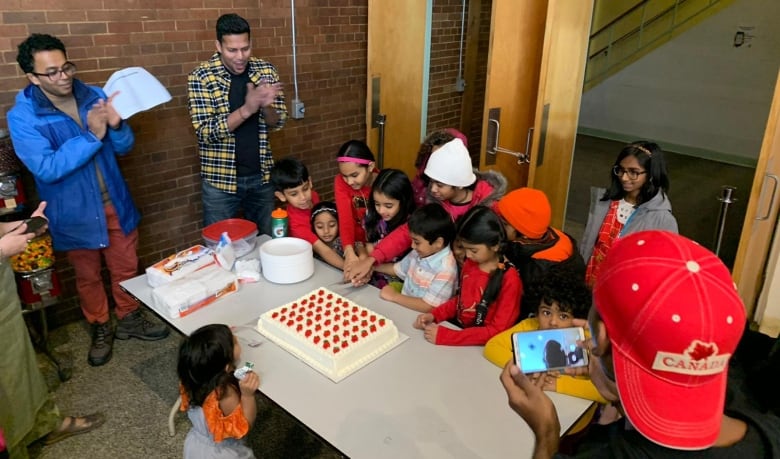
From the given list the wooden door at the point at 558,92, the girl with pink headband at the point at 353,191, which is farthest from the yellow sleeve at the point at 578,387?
the wooden door at the point at 558,92

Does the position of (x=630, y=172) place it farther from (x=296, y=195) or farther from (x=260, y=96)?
(x=260, y=96)

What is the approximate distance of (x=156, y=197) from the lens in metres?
3.86

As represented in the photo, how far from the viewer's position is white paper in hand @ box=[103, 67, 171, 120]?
2928 millimetres

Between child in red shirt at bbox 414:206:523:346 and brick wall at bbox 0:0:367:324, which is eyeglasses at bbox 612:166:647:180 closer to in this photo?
child in red shirt at bbox 414:206:523:346

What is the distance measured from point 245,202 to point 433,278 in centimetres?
177

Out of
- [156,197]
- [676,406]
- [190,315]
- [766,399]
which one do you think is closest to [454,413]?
[676,406]

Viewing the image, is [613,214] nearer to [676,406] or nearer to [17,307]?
[676,406]

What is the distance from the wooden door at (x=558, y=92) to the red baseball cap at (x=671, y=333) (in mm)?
2514

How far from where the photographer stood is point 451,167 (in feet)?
9.26

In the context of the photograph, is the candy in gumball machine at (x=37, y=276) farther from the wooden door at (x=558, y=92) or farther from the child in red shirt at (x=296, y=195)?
the wooden door at (x=558, y=92)

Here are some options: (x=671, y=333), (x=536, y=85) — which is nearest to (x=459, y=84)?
(x=536, y=85)

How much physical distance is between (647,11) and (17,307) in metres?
8.01

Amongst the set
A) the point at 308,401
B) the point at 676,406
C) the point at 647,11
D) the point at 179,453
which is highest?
the point at 647,11

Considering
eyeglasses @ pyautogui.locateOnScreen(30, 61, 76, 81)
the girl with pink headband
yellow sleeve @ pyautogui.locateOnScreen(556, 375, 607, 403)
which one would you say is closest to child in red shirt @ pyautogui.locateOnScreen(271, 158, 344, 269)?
the girl with pink headband
